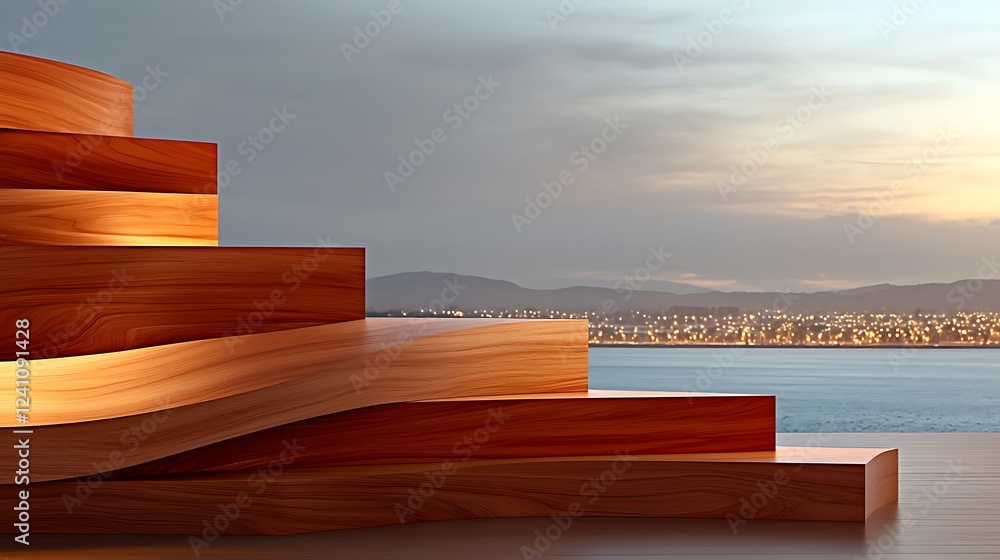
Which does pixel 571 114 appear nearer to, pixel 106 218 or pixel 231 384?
pixel 106 218

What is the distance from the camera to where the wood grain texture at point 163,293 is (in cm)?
296

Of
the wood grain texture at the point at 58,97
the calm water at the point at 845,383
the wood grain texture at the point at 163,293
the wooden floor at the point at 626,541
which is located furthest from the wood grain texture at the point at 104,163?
the calm water at the point at 845,383

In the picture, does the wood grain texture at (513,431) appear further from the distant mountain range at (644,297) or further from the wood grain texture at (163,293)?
the distant mountain range at (644,297)

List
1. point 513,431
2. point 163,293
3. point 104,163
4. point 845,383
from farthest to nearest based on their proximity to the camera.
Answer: point 845,383 → point 104,163 → point 513,431 → point 163,293

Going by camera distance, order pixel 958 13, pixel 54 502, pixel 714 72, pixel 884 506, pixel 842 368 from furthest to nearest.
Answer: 1. pixel 842 368
2. pixel 714 72
3. pixel 958 13
4. pixel 884 506
5. pixel 54 502

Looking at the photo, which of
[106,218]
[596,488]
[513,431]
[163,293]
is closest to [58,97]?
[106,218]

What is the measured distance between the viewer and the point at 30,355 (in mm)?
2939

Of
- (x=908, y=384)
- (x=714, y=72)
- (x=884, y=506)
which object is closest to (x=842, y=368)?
(x=908, y=384)

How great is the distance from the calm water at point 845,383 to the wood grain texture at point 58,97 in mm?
6833

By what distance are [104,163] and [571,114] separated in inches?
306

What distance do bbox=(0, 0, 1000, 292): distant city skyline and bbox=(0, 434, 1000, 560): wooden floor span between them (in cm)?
470

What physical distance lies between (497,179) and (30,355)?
285 inches

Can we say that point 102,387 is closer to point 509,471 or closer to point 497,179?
point 509,471

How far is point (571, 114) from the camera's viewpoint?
10.7 meters
